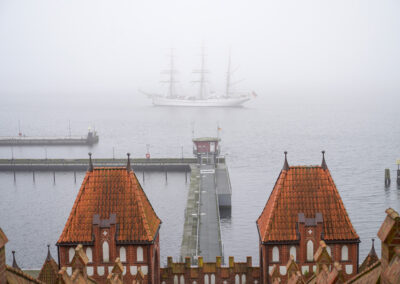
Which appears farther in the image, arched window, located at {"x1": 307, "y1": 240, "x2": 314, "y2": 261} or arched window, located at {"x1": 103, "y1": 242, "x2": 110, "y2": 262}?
arched window, located at {"x1": 307, "y1": 240, "x2": 314, "y2": 261}

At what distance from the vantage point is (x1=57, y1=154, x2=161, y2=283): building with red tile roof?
33.3m

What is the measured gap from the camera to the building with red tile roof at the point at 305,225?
110 feet

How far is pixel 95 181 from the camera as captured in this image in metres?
35.0

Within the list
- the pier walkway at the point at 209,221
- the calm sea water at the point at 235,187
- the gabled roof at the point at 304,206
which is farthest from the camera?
the calm sea water at the point at 235,187

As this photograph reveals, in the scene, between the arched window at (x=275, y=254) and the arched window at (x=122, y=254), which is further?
the arched window at (x=275, y=254)

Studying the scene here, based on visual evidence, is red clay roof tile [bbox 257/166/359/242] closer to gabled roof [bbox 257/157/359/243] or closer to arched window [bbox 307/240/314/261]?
gabled roof [bbox 257/157/359/243]

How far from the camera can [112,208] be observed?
3409cm

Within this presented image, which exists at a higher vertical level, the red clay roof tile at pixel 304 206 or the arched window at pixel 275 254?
the red clay roof tile at pixel 304 206

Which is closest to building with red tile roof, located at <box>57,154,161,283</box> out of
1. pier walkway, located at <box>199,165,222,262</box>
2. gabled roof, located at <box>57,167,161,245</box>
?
gabled roof, located at <box>57,167,161,245</box>

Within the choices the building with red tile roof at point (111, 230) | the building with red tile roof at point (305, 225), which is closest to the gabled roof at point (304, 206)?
the building with red tile roof at point (305, 225)

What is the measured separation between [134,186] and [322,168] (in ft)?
33.4

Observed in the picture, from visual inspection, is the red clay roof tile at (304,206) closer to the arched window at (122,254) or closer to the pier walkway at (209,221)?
the arched window at (122,254)

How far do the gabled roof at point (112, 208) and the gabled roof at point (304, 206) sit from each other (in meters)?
6.53

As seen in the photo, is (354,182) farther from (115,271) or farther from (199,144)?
(115,271)
